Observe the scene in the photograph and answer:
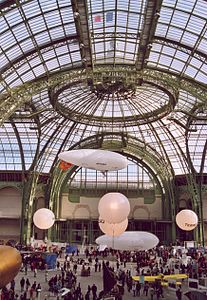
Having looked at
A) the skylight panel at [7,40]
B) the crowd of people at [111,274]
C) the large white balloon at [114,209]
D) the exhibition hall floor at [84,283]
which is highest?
the skylight panel at [7,40]

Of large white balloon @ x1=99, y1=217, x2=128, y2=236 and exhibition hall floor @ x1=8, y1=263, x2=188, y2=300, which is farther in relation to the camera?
exhibition hall floor @ x1=8, y1=263, x2=188, y2=300

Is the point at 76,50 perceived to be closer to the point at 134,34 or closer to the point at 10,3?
the point at 134,34

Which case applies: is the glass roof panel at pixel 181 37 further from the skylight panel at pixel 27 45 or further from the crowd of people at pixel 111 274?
the crowd of people at pixel 111 274

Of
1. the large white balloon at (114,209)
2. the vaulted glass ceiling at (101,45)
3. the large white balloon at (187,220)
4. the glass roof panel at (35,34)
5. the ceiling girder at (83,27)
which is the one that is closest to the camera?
the large white balloon at (114,209)

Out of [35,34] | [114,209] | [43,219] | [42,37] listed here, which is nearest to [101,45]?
[42,37]

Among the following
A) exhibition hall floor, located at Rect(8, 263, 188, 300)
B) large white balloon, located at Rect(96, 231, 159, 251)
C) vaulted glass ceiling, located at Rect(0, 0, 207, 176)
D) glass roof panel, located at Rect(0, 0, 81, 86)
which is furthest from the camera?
vaulted glass ceiling, located at Rect(0, 0, 207, 176)

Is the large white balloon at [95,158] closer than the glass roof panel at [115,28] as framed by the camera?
Yes

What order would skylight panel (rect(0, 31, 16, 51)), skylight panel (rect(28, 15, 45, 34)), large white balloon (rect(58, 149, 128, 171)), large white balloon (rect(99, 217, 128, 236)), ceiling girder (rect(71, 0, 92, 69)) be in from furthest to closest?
skylight panel (rect(0, 31, 16, 51))
skylight panel (rect(28, 15, 45, 34))
ceiling girder (rect(71, 0, 92, 69))
large white balloon (rect(58, 149, 128, 171))
large white balloon (rect(99, 217, 128, 236))

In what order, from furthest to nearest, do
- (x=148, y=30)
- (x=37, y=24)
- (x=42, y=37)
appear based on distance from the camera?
(x=42, y=37), (x=37, y=24), (x=148, y=30)

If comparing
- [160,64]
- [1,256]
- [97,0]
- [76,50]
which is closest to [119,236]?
[1,256]

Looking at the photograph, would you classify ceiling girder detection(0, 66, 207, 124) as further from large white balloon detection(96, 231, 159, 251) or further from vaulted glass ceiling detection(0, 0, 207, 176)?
large white balloon detection(96, 231, 159, 251)

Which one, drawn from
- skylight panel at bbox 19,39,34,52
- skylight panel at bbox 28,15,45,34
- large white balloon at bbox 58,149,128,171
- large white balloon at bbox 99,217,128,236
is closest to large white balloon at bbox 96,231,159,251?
large white balloon at bbox 99,217,128,236

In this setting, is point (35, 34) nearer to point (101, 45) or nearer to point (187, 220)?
point (101, 45)

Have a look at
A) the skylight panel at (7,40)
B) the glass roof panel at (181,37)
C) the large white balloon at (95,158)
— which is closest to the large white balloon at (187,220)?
the glass roof panel at (181,37)
